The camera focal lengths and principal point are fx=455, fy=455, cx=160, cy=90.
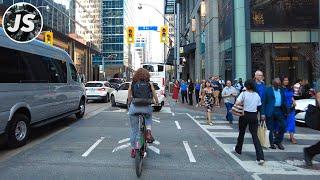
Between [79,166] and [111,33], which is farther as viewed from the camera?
[111,33]

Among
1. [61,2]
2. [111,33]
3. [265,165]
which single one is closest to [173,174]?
[265,165]

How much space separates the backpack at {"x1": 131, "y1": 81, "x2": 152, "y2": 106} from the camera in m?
8.13

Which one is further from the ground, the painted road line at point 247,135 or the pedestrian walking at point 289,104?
the pedestrian walking at point 289,104

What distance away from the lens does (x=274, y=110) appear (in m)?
10.4

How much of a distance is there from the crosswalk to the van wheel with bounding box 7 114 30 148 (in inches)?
183

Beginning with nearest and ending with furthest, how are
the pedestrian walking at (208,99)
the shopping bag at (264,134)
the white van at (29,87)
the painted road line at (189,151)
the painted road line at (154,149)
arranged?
the painted road line at (189,151)
the white van at (29,87)
the painted road line at (154,149)
the shopping bag at (264,134)
the pedestrian walking at (208,99)

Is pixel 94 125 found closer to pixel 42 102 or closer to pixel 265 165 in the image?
pixel 42 102

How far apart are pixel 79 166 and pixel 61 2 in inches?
1783

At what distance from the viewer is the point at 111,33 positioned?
12094 cm

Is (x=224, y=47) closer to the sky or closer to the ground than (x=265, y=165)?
closer to the sky

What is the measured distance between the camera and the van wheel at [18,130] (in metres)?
10.0

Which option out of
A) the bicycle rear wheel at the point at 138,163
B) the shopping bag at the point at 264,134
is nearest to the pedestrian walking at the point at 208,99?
the shopping bag at the point at 264,134

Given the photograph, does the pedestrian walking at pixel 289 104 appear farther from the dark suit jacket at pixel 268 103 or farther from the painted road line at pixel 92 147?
the painted road line at pixel 92 147

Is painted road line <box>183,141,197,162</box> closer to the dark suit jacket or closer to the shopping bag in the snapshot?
the shopping bag
